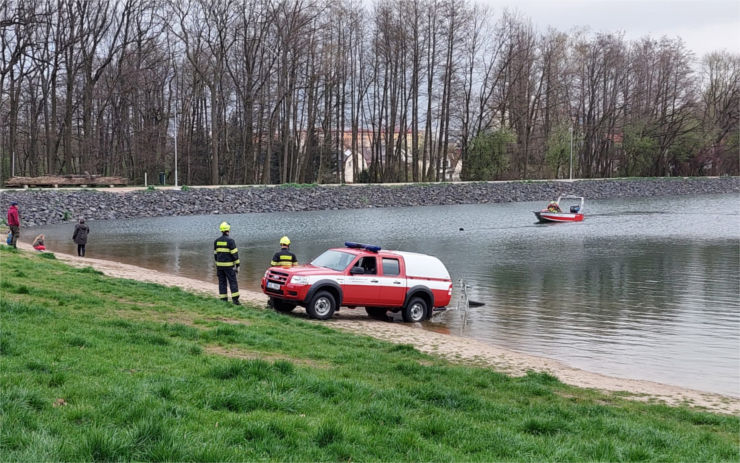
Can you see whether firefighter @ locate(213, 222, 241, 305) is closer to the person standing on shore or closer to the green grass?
the green grass

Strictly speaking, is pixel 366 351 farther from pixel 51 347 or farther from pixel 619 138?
pixel 619 138

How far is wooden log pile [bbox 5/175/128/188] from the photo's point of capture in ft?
203

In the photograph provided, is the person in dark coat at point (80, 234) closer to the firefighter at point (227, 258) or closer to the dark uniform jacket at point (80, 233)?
the dark uniform jacket at point (80, 233)

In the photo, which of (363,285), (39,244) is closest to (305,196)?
(39,244)

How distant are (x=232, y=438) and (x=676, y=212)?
6974 centimetres

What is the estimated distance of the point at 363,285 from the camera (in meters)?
18.5

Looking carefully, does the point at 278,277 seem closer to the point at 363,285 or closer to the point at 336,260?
the point at 336,260

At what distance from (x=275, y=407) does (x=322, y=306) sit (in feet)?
35.0

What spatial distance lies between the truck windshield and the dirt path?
4.13 feet

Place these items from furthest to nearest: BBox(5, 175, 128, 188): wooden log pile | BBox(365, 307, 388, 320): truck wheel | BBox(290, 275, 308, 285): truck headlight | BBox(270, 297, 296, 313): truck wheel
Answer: BBox(5, 175, 128, 188): wooden log pile
BBox(365, 307, 388, 320): truck wheel
BBox(270, 297, 296, 313): truck wheel
BBox(290, 275, 308, 285): truck headlight

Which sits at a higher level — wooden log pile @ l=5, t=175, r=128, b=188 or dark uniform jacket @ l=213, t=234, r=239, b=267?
wooden log pile @ l=5, t=175, r=128, b=188

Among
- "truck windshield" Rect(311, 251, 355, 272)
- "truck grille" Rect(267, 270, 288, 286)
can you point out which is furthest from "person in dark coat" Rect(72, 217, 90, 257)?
"truck windshield" Rect(311, 251, 355, 272)

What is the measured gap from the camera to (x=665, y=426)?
883 centimetres

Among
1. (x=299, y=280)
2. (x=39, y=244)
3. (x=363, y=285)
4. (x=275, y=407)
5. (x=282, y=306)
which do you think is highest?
(x=39, y=244)
